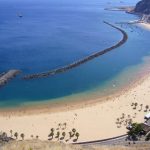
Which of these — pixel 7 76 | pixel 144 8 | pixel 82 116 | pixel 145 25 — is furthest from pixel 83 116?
pixel 144 8

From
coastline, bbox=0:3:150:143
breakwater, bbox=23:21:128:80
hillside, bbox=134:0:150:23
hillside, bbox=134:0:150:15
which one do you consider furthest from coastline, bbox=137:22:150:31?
coastline, bbox=0:3:150:143

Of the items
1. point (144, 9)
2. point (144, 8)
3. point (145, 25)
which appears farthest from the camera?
point (144, 8)

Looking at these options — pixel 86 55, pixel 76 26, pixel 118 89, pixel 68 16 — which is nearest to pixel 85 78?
pixel 118 89

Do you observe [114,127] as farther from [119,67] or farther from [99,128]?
[119,67]

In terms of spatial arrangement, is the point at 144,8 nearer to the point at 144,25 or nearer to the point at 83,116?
the point at 144,25

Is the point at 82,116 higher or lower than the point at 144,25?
lower

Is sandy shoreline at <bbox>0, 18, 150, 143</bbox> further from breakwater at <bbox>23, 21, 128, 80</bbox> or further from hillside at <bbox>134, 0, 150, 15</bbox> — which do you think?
hillside at <bbox>134, 0, 150, 15</bbox>
